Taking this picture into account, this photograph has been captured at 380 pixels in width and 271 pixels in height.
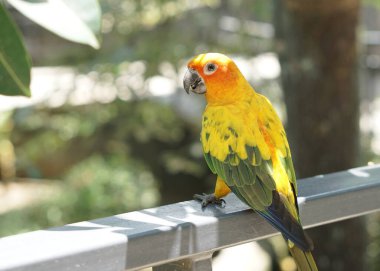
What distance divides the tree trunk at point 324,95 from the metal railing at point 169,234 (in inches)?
58.6

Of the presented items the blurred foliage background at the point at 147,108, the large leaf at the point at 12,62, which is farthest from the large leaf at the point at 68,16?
the blurred foliage background at the point at 147,108

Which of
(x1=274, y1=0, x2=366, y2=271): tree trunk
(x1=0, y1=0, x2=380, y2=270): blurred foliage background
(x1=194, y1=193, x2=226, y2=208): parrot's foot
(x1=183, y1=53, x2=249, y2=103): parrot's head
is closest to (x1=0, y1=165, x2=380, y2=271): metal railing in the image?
(x1=194, y1=193, x2=226, y2=208): parrot's foot

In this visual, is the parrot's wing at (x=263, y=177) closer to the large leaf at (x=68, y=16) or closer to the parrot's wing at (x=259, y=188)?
the parrot's wing at (x=259, y=188)

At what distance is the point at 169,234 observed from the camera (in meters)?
0.95

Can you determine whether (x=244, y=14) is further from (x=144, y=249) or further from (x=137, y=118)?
(x=144, y=249)

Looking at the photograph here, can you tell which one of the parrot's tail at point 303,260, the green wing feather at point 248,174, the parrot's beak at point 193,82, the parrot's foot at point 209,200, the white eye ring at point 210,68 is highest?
the white eye ring at point 210,68

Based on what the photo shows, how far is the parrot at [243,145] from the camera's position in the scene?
1209mm

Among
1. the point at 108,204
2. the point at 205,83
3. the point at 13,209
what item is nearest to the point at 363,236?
the point at 205,83

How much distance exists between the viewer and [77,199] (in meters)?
5.01

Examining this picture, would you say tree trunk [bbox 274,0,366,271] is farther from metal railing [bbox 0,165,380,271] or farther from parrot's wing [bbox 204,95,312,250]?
metal railing [bbox 0,165,380,271]

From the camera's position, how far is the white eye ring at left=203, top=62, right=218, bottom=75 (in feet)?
4.72

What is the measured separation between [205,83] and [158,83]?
3.25 meters

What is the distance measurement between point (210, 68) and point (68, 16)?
1.24ft

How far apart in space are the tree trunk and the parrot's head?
1273mm
